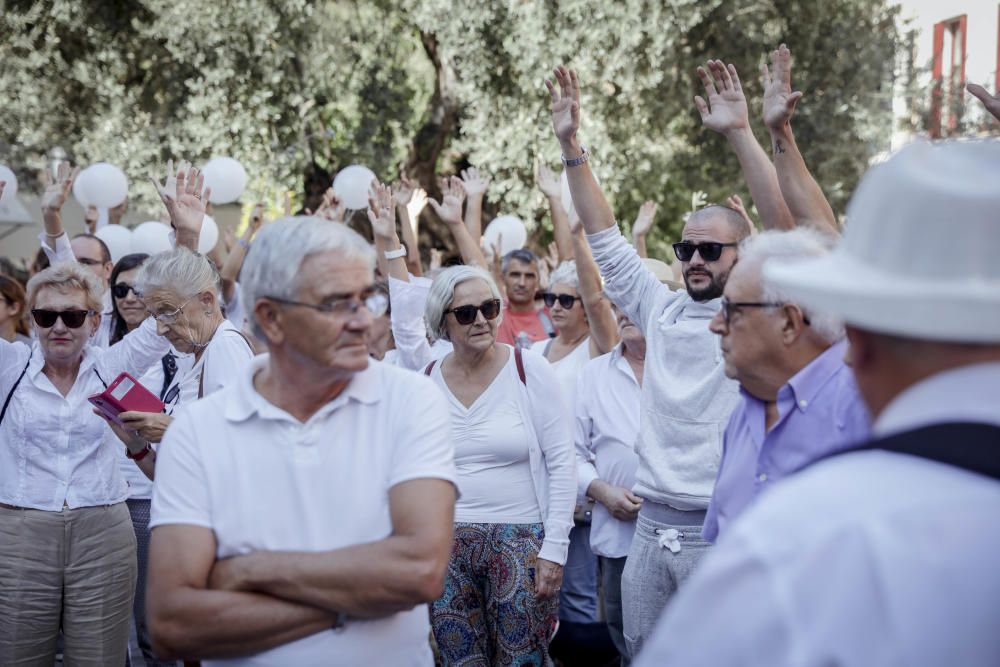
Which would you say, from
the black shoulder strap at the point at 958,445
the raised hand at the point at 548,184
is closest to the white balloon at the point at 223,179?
the raised hand at the point at 548,184

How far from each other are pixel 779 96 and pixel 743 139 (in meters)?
0.24

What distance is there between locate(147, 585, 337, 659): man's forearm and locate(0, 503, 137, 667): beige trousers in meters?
2.55

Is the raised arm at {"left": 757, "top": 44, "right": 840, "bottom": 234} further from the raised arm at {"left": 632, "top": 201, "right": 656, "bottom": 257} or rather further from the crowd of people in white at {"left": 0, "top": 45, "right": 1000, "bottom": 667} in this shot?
the raised arm at {"left": 632, "top": 201, "right": 656, "bottom": 257}

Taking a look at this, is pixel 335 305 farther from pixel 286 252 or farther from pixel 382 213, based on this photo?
pixel 382 213

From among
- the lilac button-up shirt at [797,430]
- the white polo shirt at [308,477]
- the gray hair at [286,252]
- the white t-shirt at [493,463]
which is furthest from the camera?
the white t-shirt at [493,463]

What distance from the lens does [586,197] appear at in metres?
4.57

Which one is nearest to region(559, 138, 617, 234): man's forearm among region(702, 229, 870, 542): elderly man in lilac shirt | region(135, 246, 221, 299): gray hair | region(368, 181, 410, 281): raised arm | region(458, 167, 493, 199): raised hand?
region(702, 229, 870, 542): elderly man in lilac shirt

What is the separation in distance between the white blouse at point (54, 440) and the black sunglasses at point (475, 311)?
1.39 meters

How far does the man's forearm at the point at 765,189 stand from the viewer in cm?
420

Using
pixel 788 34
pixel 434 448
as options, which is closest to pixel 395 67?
pixel 788 34

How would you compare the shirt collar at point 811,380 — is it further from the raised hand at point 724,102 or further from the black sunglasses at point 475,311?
the black sunglasses at point 475,311

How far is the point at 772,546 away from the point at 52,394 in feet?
14.0

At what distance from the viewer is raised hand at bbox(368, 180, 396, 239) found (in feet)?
20.0

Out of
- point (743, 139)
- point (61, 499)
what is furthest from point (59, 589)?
point (743, 139)
